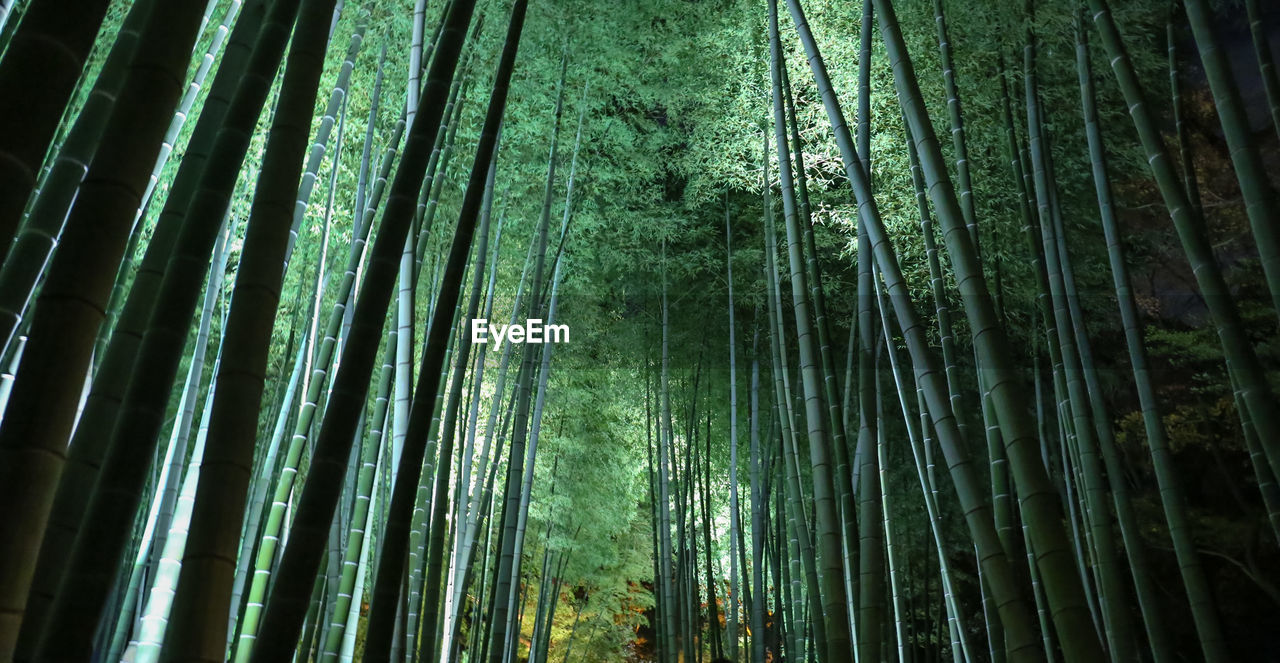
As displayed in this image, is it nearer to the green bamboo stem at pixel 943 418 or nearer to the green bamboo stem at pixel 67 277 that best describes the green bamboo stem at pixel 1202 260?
the green bamboo stem at pixel 943 418

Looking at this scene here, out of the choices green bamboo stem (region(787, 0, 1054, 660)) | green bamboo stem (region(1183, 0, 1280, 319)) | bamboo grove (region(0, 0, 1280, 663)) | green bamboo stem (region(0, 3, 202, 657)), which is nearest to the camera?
green bamboo stem (region(0, 3, 202, 657))

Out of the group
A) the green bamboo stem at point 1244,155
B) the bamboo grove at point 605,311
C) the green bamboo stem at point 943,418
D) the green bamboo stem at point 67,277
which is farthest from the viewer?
the green bamboo stem at point 1244,155

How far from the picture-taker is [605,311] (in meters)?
7.46

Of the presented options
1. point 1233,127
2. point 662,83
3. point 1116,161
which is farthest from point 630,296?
point 1233,127

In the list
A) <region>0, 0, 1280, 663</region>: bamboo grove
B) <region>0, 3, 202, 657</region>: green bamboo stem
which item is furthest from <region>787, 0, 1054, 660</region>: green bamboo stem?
<region>0, 3, 202, 657</region>: green bamboo stem

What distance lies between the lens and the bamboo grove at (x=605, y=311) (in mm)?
961

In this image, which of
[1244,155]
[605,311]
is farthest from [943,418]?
[605,311]

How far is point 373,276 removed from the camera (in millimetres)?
1206

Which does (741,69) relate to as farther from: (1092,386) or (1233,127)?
(1233,127)

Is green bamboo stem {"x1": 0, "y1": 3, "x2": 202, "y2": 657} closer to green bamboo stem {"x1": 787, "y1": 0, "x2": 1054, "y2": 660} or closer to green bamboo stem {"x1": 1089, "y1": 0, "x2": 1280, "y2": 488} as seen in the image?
green bamboo stem {"x1": 787, "y1": 0, "x2": 1054, "y2": 660}

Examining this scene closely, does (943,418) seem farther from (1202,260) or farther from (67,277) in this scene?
(67,277)

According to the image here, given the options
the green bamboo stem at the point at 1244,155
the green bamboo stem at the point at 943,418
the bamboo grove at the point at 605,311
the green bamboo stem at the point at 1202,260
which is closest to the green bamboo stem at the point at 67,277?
the bamboo grove at the point at 605,311

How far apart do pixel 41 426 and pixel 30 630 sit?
333 mm

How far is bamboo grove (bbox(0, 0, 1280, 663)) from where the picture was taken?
0.96 m
